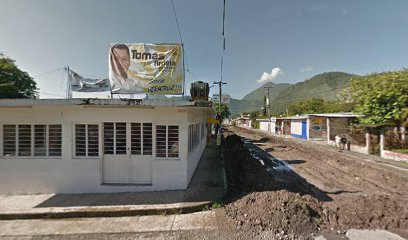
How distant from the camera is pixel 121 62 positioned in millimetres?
6996

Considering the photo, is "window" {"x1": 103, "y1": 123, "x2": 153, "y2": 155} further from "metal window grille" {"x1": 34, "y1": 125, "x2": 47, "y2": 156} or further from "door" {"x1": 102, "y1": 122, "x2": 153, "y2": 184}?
"metal window grille" {"x1": 34, "y1": 125, "x2": 47, "y2": 156}

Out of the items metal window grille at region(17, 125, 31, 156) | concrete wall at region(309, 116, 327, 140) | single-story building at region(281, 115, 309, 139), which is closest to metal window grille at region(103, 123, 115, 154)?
metal window grille at region(17, 125, 31, 156)

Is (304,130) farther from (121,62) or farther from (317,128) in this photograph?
(121,62)

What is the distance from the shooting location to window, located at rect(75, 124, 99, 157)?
6.36 metres

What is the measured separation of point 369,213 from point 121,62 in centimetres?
873

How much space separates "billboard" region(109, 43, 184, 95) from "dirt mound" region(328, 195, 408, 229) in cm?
596

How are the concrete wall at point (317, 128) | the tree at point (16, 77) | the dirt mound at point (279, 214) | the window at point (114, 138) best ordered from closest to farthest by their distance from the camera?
the dirt mound at point (279, 214)
the window at point (114, 138)
the tree at point (16, 77)
the concrete wall at point (317, 128)

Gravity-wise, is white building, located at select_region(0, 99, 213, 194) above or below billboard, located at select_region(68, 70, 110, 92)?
below

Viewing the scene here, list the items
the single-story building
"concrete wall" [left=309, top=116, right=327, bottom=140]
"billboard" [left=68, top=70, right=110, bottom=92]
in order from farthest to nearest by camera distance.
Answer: the single-story building < "concrete wall" [left=309, top=116, right=327, bottom=140] < "billboard" [left=68, top=70, right=110, bottom=92]

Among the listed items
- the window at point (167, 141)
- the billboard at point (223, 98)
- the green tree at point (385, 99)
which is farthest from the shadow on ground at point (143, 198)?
the billboard at point (223, 98)

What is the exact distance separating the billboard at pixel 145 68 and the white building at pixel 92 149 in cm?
107

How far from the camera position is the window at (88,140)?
20.9ft

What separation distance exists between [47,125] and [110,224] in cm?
412

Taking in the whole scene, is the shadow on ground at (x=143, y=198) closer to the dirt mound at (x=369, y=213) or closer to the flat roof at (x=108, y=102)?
the flat roof at (x=108, y=102)
